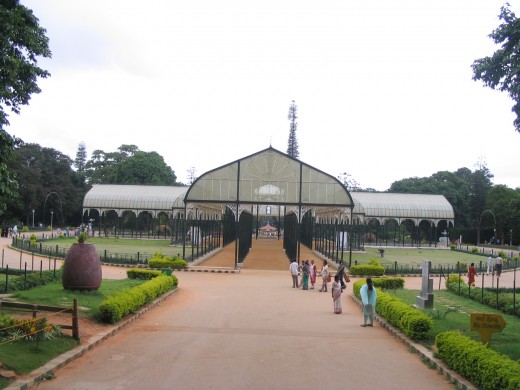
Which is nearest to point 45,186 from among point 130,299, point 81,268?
point 81,268

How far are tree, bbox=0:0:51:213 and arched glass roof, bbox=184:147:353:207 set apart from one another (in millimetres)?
19939

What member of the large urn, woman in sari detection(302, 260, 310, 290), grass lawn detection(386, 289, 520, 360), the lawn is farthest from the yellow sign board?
the lawn

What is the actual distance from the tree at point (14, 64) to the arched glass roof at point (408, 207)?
51.6m

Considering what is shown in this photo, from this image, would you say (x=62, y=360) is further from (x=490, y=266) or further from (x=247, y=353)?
(x=490, y=266)

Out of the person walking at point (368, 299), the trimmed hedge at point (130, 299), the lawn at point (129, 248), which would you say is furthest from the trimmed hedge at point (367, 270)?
the person walking at point (368, 299)

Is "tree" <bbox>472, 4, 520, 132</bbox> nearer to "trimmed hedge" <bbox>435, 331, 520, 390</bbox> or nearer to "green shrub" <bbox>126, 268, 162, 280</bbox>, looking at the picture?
"trimmed hedge" <bbox>435, 331, 520, 390</bbox>

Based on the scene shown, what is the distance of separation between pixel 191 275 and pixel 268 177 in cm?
825

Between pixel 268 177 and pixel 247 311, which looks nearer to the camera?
pixel 247 311

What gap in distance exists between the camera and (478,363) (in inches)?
356

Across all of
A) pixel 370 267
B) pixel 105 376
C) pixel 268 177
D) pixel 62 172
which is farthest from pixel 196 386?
pixel 62 172

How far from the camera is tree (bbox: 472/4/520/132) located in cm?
1292

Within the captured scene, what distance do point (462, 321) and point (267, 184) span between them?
64.4 ft

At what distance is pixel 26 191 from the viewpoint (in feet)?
227

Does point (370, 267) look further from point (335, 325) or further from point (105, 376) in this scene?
point (105, 376)
